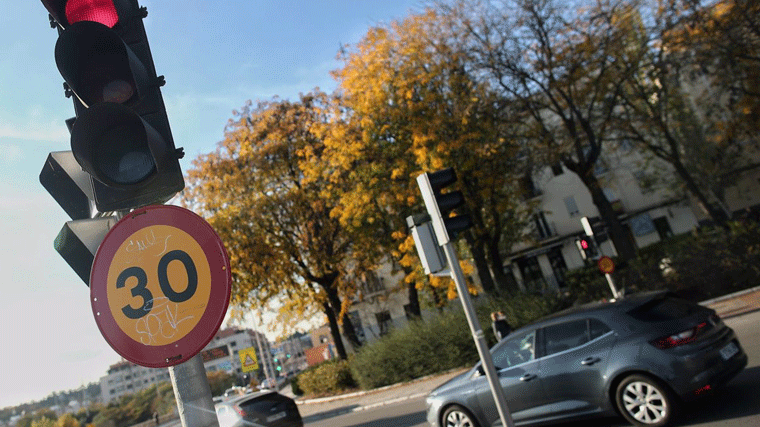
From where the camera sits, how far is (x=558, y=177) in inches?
1949

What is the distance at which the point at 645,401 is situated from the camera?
7.53m

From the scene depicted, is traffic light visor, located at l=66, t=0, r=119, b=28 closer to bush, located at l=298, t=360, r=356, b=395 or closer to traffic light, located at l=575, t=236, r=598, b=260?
traffic light, located at l=575, t=236, r=598, b=260

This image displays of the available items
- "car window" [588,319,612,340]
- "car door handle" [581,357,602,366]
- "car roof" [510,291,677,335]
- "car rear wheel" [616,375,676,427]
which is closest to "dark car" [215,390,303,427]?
"car roof" [510,291,677,335]

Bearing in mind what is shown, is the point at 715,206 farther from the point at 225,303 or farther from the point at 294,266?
the point at 225,303

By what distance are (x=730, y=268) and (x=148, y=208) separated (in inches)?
871

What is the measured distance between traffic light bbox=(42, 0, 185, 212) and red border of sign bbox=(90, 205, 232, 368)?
24 cm

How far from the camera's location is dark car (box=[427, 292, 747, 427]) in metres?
7.40

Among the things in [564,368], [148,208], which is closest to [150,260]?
[148,208]

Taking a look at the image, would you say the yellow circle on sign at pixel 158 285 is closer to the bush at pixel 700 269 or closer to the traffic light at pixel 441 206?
Answer: the traffic light at pixel 441 206

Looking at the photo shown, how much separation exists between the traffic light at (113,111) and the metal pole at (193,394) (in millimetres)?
810

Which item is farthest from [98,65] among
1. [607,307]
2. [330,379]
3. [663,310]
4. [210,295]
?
[330,379]

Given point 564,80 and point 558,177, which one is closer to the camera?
point 564,80

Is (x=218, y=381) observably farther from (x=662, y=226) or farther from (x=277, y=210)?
(x=662, y=226)

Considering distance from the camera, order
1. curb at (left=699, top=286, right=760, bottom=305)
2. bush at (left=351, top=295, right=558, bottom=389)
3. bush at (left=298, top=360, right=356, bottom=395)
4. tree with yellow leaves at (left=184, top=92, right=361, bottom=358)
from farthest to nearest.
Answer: bush at (left=298, top=360, right=356, bottom=395) → tree with yellow leaves at (left=184, top=92, right=361, bottom=358) → bush at (left=351, top=295, right=558, bottom=389) → curb at (left=699, top=286, right=760, bottom=305)
